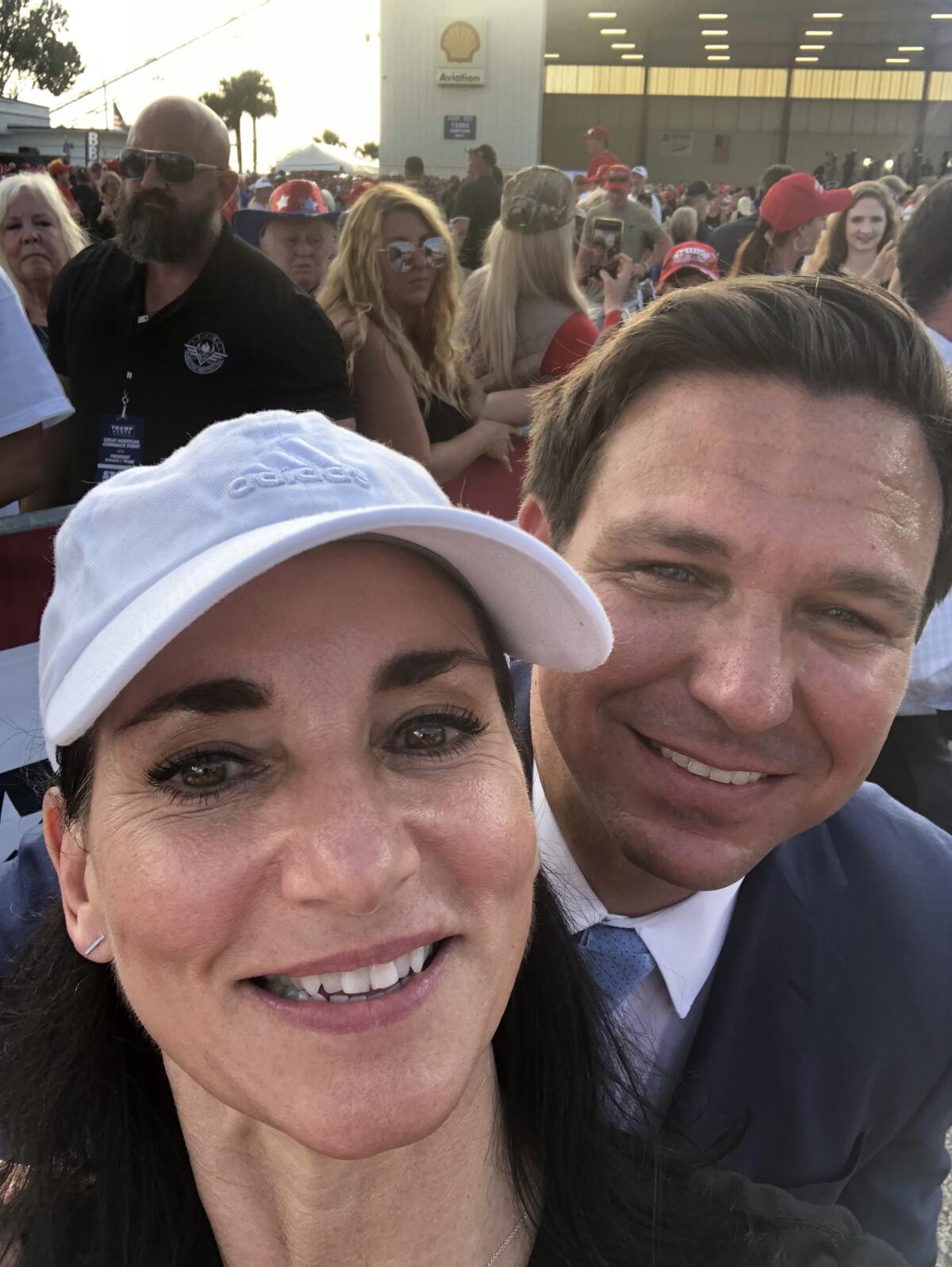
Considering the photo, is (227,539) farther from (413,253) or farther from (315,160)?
(315,160)

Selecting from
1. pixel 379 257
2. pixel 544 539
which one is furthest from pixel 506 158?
pixel 544 539

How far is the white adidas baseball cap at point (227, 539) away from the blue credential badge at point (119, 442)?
101 inches

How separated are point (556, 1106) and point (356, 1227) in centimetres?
32

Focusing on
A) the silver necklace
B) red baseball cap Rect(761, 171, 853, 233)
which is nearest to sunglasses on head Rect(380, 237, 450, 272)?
red baseball cap Rect(761, 171, 853, 233)

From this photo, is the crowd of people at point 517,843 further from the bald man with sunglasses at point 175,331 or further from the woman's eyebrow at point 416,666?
the bald man with sunglasses at point 175,331

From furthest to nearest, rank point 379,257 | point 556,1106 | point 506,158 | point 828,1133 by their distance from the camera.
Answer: point 506,158 < point 379,257 < point 828,1133 < point 556,1106

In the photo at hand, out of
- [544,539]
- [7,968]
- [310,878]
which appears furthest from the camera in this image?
[544,539]

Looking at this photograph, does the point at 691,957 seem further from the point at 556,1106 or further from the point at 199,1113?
the point at 199,1113

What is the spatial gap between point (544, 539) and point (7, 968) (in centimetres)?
118

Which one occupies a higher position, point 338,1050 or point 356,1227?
point 338,1050

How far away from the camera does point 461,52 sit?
25.4 meters

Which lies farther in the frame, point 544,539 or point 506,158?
point 506,158

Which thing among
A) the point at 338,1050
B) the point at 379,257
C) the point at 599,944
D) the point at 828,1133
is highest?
the point at 379,257

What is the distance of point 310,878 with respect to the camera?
106cm
